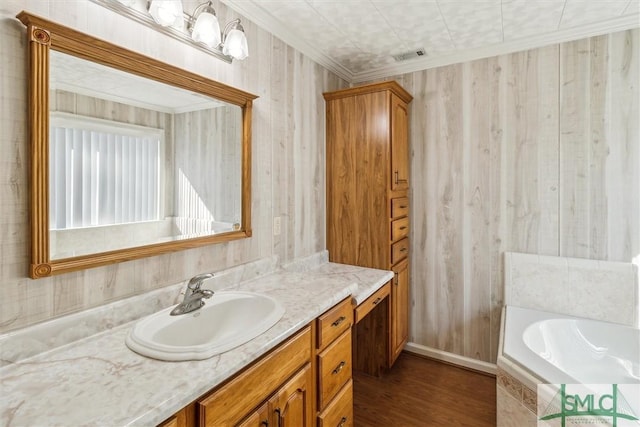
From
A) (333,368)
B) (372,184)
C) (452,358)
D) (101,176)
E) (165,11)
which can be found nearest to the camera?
(101,176)

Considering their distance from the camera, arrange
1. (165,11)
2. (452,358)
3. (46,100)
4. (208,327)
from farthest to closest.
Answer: (452,358) < (208,327) < (165,11) < (46,100)

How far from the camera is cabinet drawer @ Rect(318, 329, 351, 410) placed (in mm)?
1431

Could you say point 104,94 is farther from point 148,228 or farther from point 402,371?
point 402,371

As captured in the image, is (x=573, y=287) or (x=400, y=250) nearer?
(x=573, y=287)

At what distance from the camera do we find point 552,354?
1871mm

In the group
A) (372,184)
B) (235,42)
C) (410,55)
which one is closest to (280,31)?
(235,42)

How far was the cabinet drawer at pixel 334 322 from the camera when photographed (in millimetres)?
1424

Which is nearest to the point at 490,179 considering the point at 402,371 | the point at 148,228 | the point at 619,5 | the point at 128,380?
the point at 619,5

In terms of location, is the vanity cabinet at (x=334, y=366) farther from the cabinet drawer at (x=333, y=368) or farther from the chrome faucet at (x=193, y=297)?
the chrome faucet at (x=193, y=297)

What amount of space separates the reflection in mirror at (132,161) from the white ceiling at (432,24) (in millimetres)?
715

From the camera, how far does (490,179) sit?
2400 millimetres

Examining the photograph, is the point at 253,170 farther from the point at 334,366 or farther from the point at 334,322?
the point at 334,366

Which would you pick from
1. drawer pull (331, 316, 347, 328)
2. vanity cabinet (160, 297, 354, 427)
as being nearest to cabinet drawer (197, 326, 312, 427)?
vanity cabinet (160, 297, 354, 427)

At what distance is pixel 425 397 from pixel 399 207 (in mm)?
1349
